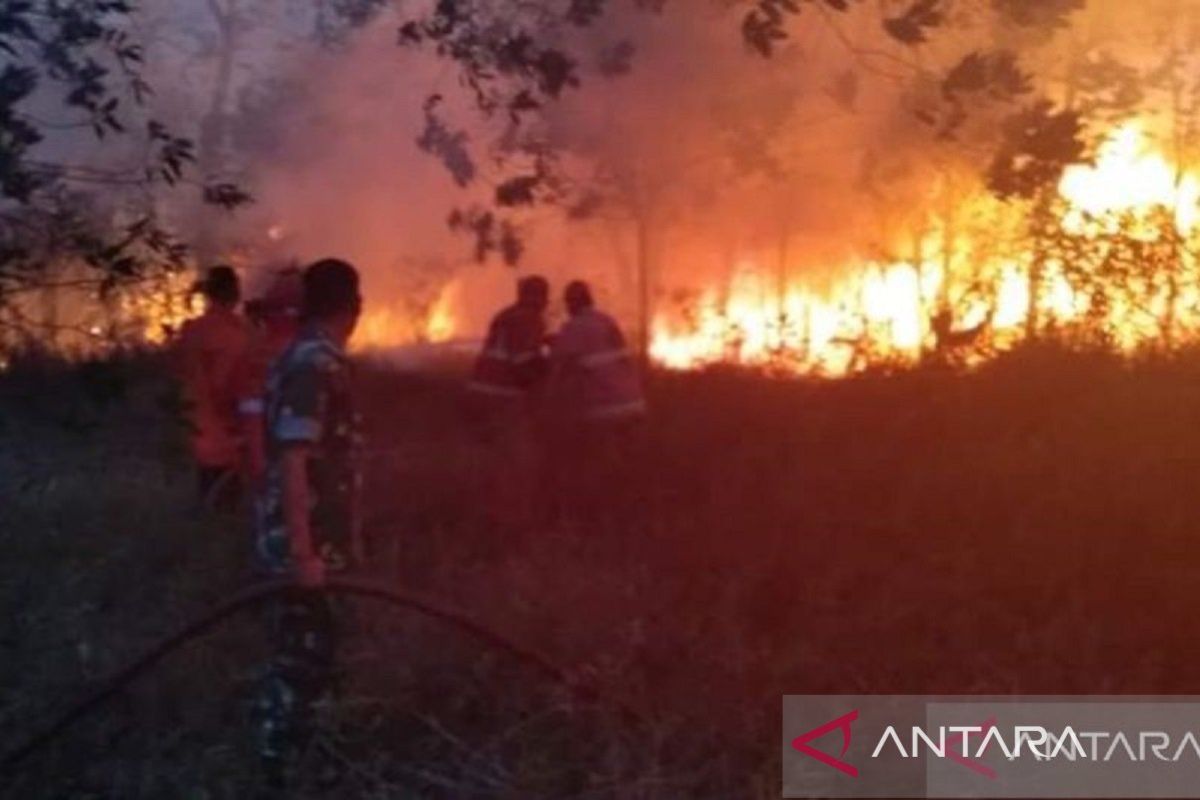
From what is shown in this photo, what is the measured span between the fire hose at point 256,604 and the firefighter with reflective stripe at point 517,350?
393 cm

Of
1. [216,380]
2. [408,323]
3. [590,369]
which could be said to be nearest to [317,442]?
[216,380]

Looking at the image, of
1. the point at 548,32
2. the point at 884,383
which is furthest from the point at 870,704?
the point at 884,383

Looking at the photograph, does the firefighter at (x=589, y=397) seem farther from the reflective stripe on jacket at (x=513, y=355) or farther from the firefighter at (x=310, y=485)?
the firefighter at (x=310, y=485)

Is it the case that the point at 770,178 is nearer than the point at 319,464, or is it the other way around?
the point at 319,464

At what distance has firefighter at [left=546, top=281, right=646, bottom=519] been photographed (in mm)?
9484

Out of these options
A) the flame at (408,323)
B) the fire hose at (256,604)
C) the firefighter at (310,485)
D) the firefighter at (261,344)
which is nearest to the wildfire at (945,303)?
the flame at (408,323)

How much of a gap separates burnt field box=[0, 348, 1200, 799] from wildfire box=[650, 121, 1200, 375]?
0.52 meters

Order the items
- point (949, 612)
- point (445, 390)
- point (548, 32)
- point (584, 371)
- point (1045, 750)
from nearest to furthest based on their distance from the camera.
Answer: point (1045, 750) < point (949, 612) < point (548, 32) < point (584, 371) < point (445, 390)

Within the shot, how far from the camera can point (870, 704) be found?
5.55m

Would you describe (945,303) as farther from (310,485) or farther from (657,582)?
(310,485)

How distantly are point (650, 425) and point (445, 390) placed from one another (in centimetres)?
243

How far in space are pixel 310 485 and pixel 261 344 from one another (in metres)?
3.38

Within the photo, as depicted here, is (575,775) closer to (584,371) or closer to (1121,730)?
(1121,730)

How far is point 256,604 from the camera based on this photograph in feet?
17.5
